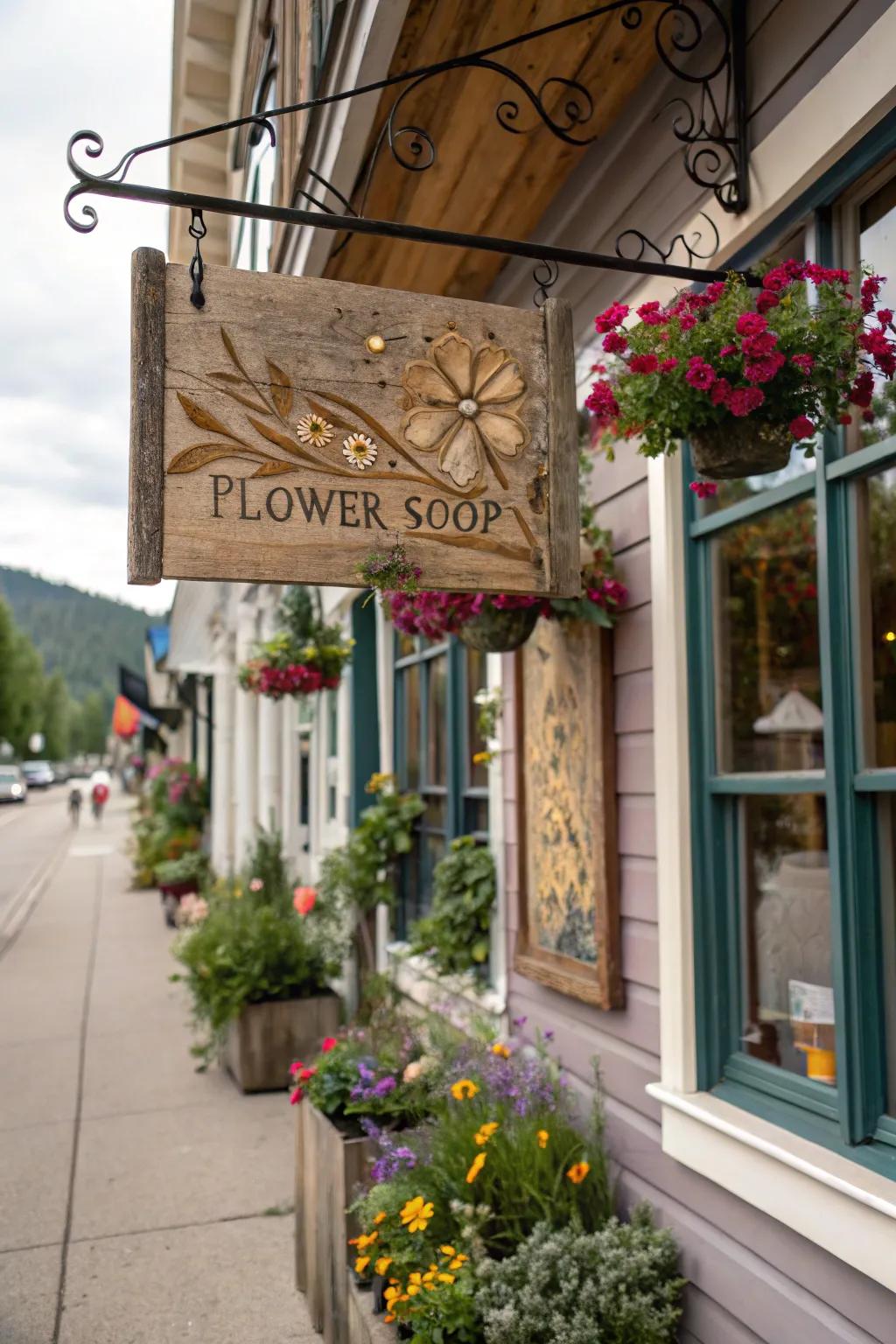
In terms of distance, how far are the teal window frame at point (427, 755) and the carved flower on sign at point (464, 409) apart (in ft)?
9.18

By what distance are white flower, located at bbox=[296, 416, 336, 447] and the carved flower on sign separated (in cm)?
16

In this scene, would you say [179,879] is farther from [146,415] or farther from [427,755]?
[146,415]

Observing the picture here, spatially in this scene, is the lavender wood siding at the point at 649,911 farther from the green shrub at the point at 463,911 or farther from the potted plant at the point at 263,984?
the potted plant at the point at 263,984

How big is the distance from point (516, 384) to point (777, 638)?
1587mm

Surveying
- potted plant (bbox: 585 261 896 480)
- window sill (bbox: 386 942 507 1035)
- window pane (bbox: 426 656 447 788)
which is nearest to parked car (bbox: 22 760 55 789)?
window sill (bbox: 386 942 507 1035)

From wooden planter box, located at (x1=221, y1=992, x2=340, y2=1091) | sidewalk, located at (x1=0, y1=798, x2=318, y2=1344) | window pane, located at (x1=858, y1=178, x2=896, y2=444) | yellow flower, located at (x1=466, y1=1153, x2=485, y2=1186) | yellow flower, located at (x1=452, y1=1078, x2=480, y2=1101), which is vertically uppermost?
window pane, located at (x1=858, y1=178, x2=896, y2=444)

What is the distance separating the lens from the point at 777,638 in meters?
3.55

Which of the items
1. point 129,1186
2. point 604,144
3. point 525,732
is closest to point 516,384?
point 604,144

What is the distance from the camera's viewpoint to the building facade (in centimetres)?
242

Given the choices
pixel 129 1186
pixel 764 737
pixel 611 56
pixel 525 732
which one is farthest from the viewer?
pixel 129 1186

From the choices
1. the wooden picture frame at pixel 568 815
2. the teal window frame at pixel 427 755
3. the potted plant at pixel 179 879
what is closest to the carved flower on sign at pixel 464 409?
the wooden picture frame at pixel 568 815

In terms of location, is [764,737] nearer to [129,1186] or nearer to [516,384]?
[516,384]

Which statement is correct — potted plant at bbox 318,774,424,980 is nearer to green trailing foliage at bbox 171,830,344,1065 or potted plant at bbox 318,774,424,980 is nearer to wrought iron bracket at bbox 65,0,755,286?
green trailing foliage at bbox 171,830,344,1065

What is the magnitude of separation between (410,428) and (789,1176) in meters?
1.86
